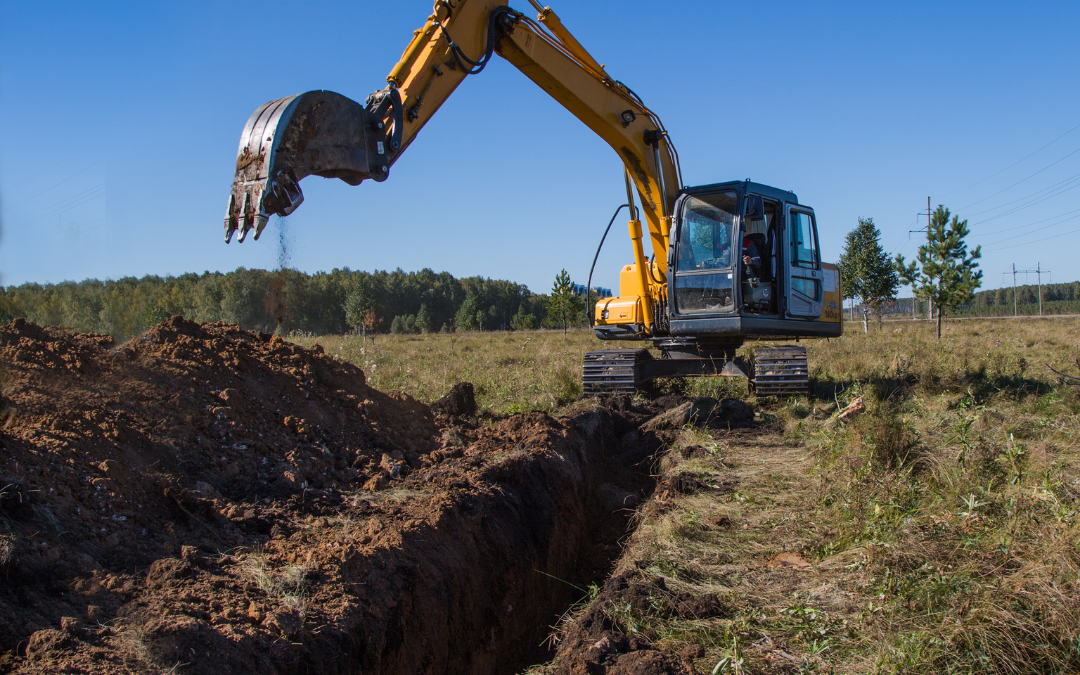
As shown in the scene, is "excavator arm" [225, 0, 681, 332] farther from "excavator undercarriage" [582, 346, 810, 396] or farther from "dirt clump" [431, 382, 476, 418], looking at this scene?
"dirt clump" [431, 382, 476, 418]

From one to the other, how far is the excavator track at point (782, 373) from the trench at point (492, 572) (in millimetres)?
3624

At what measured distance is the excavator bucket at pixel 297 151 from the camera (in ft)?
15.9

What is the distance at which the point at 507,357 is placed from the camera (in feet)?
58.4

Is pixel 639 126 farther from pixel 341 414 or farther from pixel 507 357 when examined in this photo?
pixel 507 357

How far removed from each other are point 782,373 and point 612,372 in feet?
7.85

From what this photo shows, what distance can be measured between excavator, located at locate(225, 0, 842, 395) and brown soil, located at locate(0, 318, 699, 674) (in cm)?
203

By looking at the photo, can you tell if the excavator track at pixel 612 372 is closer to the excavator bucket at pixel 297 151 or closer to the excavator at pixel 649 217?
the excavator at pixel 649 217

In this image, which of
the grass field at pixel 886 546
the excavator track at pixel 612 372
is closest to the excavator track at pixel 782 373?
the excavator track at pixel 612 372

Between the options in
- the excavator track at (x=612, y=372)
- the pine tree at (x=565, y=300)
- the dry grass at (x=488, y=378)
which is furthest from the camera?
the pine tree at (x=565, y=300)

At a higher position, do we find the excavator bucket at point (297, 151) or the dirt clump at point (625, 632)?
the excavator bucket at point (297, 151)

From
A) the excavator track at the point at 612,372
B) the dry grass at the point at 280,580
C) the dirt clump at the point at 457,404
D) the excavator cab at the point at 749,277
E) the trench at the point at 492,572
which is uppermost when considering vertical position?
the excavator cab at the point at 749,277

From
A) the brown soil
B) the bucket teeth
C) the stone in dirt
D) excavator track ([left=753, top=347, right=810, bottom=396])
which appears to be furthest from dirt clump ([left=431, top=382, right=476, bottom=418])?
excavator track ([left=753, top=347, right=810, bottom=396])

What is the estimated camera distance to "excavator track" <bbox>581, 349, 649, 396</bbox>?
9.80 meters

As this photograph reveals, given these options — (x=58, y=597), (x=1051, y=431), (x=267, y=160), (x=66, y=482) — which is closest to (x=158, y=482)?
(x=66, y=482)
